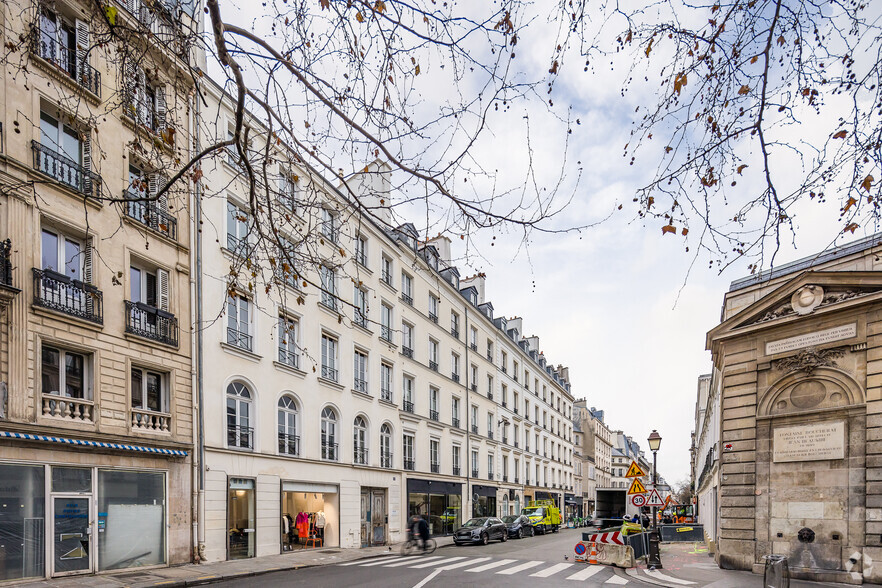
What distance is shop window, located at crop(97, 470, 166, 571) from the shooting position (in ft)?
47.1

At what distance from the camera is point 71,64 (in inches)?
595

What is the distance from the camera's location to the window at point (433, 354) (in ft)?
109

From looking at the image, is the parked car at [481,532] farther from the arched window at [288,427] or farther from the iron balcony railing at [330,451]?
the arched window at [288,427]

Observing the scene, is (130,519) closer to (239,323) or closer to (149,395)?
(149,395)

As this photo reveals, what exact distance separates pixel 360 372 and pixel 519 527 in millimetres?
12453

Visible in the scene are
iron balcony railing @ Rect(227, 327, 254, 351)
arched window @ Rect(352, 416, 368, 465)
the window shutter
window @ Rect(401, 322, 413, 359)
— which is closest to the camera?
the window shutter

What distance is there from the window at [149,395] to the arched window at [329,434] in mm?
Result: 7686

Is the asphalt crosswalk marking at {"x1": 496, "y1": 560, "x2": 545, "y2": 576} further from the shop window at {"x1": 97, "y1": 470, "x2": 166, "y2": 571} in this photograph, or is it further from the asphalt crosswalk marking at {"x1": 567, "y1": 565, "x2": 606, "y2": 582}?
the shop window at {"x1": 97, "y1": 470, "x2": 166, "y2": 571}

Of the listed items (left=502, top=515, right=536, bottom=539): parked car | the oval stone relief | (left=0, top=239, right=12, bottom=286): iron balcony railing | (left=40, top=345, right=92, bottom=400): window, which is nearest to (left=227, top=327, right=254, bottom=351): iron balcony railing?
(left=40, top=345, right=92, bottom=400): window

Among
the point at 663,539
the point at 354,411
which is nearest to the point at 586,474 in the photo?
the point at 663,539

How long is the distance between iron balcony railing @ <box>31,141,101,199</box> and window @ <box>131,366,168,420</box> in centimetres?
486

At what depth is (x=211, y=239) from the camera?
60.7 feet

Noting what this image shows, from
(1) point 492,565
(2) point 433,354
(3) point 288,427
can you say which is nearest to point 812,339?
(1) point 492,565

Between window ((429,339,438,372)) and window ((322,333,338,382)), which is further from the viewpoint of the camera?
window ((429,339,438,372))
